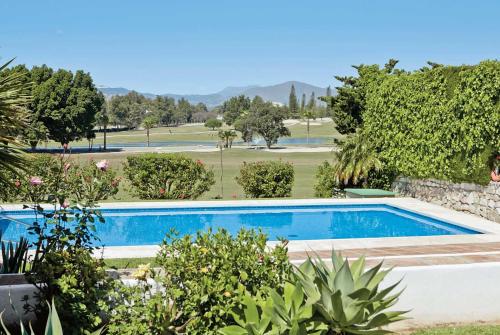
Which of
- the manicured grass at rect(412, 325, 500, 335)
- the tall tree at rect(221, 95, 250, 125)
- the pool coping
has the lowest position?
Result: the manicured grass at rect(412, 325, 500, 335)

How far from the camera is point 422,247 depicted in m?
8.85

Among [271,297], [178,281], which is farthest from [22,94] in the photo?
[271,297]

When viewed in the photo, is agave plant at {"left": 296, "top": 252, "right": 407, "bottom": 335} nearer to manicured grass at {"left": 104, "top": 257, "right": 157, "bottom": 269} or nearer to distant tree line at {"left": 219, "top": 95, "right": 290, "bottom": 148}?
manicured grass at {"left": 104, "top": 257, "right": 157, "bottom": 269}

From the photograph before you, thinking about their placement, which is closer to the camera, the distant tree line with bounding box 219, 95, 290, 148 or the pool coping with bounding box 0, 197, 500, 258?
the pool coping with bounding box 0, 197, 500, 258

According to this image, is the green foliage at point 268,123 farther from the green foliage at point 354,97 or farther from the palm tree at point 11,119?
the palm tree at point 11,119

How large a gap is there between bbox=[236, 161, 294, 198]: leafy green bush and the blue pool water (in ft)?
7.27

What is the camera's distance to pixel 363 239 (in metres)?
9.60

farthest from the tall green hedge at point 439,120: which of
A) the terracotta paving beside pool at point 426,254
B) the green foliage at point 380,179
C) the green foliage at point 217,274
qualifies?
the green foliage at point 217,274

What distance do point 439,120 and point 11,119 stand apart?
36.7ft

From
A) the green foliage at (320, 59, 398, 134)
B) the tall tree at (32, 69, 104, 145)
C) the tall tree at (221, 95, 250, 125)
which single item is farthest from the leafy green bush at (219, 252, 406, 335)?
the tall tree at (221, 95, 250, 125)

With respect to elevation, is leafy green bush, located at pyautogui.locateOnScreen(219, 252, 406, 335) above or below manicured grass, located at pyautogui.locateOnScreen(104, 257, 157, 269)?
above

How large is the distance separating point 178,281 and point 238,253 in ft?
2.21

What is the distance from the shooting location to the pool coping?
28.6ft

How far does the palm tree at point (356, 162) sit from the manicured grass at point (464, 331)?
10.4 meters
